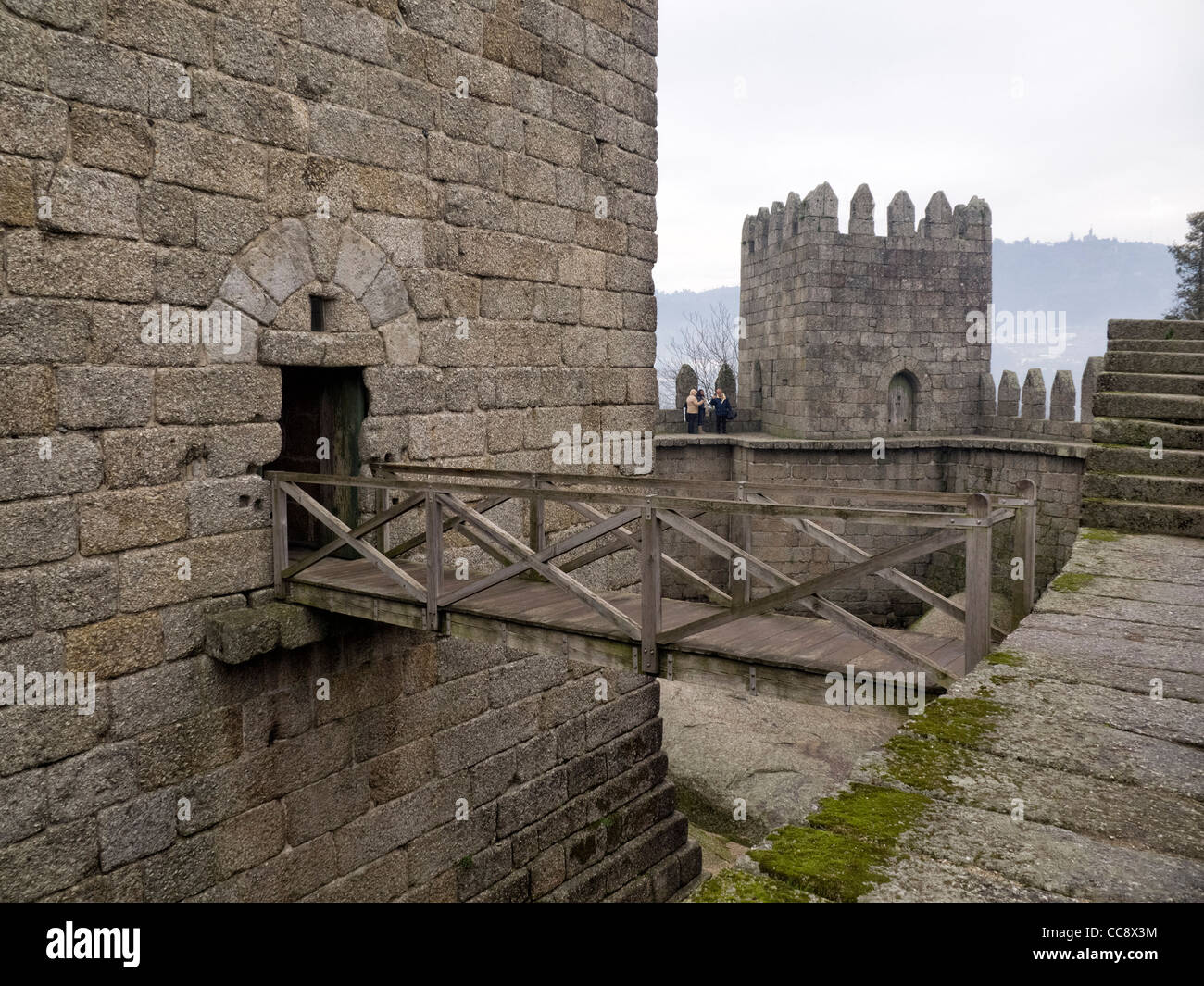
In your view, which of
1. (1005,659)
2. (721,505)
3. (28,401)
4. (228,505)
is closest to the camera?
(1005,659)

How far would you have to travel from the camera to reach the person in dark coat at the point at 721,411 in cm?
1978

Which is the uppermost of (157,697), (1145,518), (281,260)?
(281,260)

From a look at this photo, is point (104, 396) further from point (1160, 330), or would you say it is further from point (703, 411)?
point (703, 411)

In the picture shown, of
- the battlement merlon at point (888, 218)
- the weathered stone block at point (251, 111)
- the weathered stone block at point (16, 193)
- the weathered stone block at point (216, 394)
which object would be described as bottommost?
the weathered stone block at point (216, 394)

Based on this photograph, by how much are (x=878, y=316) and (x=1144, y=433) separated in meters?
13.3

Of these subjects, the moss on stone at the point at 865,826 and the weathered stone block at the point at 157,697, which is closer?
the moss on stone at the point at 865,826

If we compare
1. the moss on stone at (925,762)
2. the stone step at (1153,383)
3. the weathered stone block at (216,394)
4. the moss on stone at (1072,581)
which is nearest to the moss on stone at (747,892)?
the moss on stone at (925,762)

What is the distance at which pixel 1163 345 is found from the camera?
7.09 m

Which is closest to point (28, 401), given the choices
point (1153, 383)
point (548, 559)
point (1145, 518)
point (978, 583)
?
point (548, 559)

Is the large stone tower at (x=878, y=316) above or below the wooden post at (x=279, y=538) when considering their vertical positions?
above

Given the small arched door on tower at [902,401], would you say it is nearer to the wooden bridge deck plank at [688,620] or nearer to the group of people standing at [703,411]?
the group of people standing at [703,411]

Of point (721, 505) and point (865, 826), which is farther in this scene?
point (721, 505)

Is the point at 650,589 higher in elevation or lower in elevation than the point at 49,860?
higher
